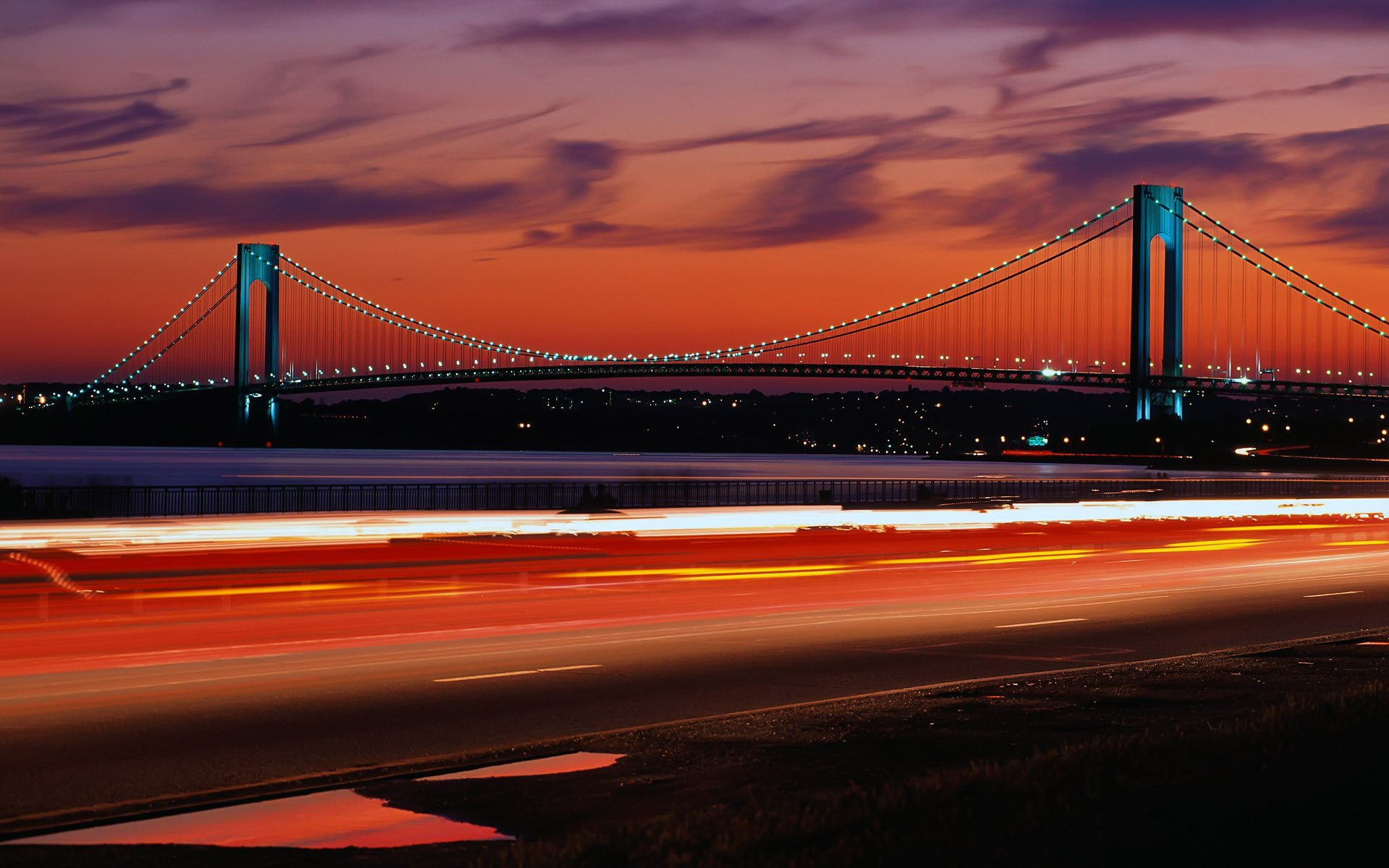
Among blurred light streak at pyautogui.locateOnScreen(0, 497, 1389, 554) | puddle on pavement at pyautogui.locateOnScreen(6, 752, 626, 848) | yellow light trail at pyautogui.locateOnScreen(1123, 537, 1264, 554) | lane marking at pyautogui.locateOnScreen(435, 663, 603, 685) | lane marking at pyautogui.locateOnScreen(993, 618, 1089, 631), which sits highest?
blurred light streak at pyautogui.locateOnScreen(0, 497, 1389, 554)

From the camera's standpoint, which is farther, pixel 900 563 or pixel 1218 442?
pixel 1218 442

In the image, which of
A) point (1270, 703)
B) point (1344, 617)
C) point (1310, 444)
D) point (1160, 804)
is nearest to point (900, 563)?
point (1344, 617)

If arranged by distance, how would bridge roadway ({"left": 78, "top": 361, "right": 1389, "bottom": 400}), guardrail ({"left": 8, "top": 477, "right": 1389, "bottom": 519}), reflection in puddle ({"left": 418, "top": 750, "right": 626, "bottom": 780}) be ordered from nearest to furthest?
reflection in puddle ({"left": 418, "top": 750, "right": 626, "bottom": 780}) < guardrail ({"left": 8, "top": 477, "right": 1389, "bottom": 519}) < bridge roadway ({"left": 78, "top": 361, "right": 1389, "bottom": 400})

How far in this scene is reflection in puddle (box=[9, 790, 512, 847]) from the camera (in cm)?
664

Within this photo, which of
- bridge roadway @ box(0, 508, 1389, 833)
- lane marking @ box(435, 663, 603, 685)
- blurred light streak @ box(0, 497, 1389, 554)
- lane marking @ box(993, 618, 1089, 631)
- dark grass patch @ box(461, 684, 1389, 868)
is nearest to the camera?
dark grass patch @ box(461, 684, 1389, 868)

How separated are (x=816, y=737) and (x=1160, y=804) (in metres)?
2.64

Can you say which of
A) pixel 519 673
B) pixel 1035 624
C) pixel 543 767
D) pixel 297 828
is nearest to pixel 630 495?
pixel 1035 624

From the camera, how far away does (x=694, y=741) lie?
8.97 metres

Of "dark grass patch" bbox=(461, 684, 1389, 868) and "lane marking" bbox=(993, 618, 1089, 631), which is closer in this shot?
"dark grass patch" bbox=(461, 684, 1389, 868)

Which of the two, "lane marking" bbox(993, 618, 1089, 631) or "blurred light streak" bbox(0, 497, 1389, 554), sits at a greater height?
"blurred light streak" bbox(0, 497, 1389, 554)

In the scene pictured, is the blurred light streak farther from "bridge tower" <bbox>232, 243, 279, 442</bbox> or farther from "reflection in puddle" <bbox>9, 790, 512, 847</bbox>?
"bridge tower" <bbox>232, 243, 279, 442</bbox>

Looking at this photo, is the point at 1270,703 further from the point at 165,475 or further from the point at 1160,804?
the point at 165,475

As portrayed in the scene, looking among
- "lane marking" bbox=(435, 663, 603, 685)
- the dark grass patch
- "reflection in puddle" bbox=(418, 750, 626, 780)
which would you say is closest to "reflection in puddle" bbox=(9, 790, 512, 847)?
the dark grass patch

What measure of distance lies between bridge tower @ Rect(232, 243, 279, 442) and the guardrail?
93.0 feet
